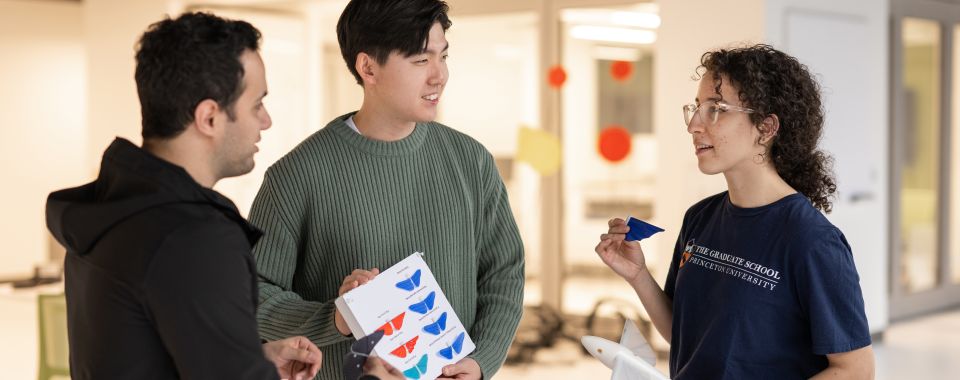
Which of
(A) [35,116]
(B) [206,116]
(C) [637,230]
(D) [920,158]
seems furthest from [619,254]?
(A) [35,116]

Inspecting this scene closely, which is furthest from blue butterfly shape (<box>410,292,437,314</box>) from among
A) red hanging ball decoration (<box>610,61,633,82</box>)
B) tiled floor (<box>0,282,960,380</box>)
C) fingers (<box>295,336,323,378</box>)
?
red hanging ball decoration (<box>610,61,633,82</box>)

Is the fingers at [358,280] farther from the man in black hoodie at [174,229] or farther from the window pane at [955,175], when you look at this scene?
the window pane at [955,175]

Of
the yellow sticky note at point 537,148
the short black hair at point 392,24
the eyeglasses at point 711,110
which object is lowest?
the yellow sticky note at point 537,148

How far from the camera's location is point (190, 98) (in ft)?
4.72

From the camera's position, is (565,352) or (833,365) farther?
(565,352)

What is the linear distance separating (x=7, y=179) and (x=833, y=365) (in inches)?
387

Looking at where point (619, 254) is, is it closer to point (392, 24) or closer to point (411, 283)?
point (411, 283)

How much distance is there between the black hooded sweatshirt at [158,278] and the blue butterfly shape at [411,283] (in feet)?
1.39

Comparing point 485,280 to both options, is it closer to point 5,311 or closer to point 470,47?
point 470,47

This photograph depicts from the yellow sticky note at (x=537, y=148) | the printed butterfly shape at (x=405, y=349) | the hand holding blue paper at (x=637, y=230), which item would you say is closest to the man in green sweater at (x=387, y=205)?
the printed butterfly shape at (x=405, y=349)

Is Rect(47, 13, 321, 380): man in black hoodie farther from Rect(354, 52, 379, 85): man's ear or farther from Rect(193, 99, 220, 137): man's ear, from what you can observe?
Rect(354, 52, 379, 85): man's ear

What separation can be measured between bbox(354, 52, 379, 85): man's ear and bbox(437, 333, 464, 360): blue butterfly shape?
1.71 ft

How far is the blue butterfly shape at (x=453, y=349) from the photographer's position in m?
1.94

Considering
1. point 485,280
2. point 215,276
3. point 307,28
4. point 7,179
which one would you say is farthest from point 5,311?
point 215,276
